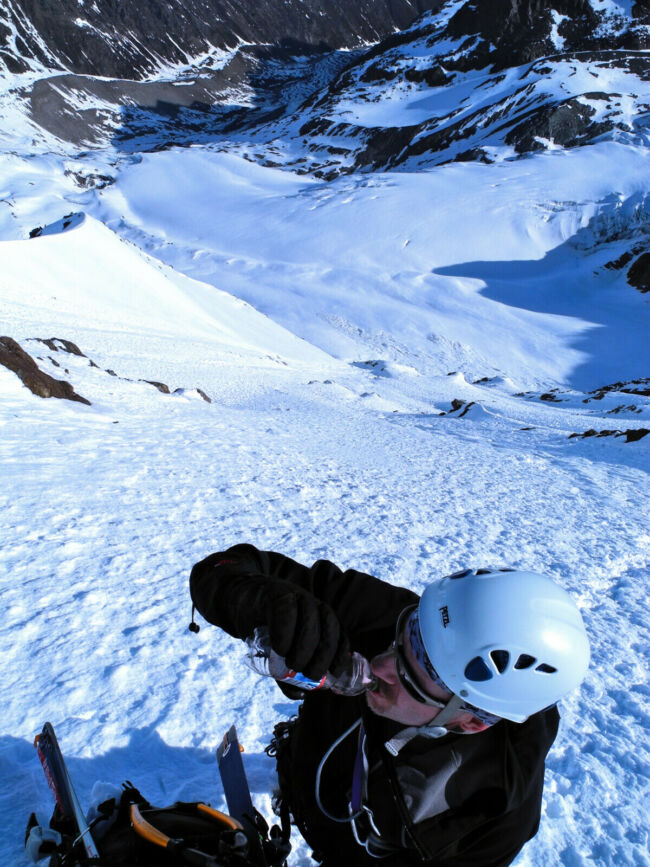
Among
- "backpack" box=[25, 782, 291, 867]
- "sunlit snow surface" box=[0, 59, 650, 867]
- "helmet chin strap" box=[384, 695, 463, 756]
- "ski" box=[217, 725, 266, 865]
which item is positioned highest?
"helmet chin strap" box=[384, 695, 463, 756]

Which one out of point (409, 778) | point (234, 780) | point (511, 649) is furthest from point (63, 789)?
point (511, 649)

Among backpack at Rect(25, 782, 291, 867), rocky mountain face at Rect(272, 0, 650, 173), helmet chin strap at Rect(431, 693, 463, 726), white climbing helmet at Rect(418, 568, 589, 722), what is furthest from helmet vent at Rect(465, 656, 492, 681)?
rocky mountain face at Rect(272, 0, 650, 173)

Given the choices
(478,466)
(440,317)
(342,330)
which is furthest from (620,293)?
(478,466)

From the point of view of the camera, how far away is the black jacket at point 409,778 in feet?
4.98

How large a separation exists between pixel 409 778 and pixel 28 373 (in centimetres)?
1007

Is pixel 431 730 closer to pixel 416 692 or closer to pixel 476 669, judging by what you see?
pixel 416 692

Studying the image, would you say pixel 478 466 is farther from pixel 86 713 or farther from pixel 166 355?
pixel 166 355

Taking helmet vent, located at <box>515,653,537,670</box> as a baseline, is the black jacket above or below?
below

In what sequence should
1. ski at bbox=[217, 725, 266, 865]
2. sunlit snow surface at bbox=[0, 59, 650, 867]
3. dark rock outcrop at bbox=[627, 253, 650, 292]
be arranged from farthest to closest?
1. dark rock outcrop at bbox=[627, 253, 650, 292]
2. sunlit snow surface at bbox=[0, 59, 650, 867]
3. ski at bbox=[217, 725, 266, 865]

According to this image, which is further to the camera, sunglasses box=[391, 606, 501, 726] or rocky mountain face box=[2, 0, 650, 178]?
rocky mountain face box=[2, 0, 650, 178]

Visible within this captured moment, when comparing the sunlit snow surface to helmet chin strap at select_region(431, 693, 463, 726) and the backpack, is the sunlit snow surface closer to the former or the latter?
the backpack

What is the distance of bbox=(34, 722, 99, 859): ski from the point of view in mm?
1583

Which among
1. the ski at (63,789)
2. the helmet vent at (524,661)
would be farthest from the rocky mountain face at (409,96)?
the ski at (63,789)

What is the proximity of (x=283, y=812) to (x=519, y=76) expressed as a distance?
5467 inches
